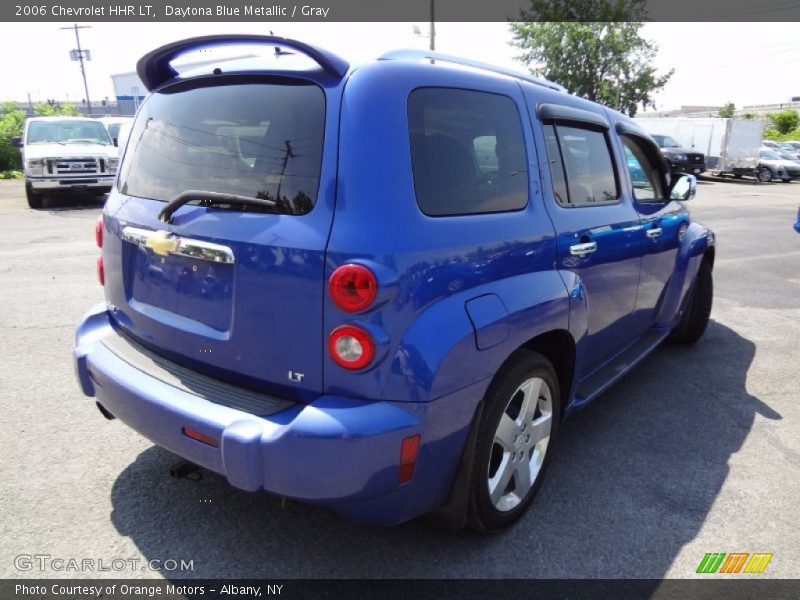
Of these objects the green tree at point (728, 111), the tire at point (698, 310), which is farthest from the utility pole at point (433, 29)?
the green tree at point (728, 111)

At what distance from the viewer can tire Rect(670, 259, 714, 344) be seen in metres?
4.98

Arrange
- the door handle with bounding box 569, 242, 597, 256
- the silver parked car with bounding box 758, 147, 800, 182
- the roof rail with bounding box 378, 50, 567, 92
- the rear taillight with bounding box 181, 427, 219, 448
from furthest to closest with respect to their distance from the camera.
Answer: the silver parked car with bounding box 758, 147, 800, 182
the door handle with bounding box 569, 242, 597, 256
the roof rail with bounding box 378, 50, 567, 92
the rear taillight with bounding box 181, 427, 219, 448

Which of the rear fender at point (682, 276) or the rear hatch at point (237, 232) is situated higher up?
the rear hatch at point (237, 232)

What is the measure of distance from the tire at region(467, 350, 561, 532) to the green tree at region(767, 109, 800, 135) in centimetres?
6330

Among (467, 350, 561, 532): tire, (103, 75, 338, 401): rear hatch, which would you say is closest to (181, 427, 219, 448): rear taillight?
(103, 75, 338, 401): rear hatch

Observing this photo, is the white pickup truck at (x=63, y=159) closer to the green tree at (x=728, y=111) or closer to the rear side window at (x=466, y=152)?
the rear side window at (x=466, y=152)

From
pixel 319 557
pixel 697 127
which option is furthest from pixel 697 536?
pixel 697 127

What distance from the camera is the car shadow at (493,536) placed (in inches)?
95.4

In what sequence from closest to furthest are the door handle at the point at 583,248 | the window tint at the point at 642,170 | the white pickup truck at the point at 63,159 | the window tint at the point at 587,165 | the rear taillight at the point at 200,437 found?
the rear taillight at the point at 200,437 → the door handle at the point at 583,248 → the window tint at the point at 587,165 → the window tint at the point at 642,170 → the white pickup truck at the point at 63,159

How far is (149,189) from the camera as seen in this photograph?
2625 mm

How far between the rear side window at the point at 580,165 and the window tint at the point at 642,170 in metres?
0.35

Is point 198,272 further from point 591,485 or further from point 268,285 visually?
point 591,485

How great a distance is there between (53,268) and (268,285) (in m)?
6.38

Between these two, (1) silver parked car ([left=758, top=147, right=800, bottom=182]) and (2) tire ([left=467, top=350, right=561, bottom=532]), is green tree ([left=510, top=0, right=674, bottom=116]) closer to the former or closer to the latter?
(1) silver parked car ([left=758, top=147, right=800, bottom=182])
